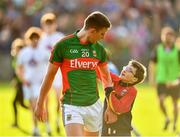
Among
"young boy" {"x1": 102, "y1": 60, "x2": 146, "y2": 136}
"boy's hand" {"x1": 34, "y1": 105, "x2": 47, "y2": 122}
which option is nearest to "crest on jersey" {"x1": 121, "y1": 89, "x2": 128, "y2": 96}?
"young boy" {"x1": 102, "y1": 60, "x2": 146, "y2": 136}

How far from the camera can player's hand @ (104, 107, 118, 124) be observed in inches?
405

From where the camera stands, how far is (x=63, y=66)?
31.9 feet

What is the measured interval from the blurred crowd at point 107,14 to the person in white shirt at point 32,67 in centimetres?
1114

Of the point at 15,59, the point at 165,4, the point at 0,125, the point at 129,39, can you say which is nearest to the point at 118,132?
the point at 15,59

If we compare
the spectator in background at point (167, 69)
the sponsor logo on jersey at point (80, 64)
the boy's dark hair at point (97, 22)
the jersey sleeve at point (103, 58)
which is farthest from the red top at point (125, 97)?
the spectator in background at point (167, 69)

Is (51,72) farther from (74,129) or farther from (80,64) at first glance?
(74,129)

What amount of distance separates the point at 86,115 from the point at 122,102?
679mm

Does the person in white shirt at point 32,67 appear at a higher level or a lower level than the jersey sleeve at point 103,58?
higher

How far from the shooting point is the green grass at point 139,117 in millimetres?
17219

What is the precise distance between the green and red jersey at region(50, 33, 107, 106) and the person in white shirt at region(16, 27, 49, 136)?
6641mm

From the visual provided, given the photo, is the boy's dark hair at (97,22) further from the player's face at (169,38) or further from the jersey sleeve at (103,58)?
the player's face at (169,38)

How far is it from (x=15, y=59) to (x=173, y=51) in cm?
324

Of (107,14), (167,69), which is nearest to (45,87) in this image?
(167,69)

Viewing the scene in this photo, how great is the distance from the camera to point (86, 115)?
32.0 feet
